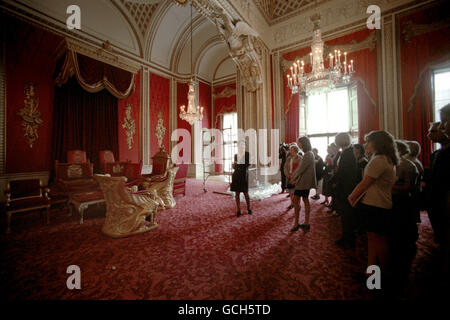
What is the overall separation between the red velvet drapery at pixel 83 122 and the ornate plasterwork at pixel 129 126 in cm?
42

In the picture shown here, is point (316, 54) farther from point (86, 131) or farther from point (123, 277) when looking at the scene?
point (86, 131)

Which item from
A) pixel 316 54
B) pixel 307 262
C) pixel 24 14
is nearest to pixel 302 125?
pixel 316 54

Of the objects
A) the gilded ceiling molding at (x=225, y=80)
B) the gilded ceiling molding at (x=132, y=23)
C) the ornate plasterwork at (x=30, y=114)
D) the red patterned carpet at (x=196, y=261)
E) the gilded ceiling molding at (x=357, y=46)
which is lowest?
the red patterned carpet at (x=196, y=261)

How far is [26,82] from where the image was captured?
4961 mm

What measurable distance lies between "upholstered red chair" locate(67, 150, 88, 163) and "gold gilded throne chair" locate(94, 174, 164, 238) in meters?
3.56

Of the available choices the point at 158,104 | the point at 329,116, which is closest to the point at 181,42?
the point at 158,104

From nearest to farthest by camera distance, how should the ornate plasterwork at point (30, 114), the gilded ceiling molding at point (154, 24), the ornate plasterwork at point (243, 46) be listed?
the ornate plasterwork at point (30, 114) → the ornate plasterwork at point (243, 46) → the gilded ceiling molding at point (154, 24)

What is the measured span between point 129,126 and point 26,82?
10.3 ft

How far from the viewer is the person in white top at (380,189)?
1.55m

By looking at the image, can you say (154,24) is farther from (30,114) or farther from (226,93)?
(30,114)

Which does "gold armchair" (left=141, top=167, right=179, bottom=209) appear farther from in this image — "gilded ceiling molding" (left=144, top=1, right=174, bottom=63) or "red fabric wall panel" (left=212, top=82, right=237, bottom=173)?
"red fabric wall panel" (left=212, top=82, right=237, bottom=173)

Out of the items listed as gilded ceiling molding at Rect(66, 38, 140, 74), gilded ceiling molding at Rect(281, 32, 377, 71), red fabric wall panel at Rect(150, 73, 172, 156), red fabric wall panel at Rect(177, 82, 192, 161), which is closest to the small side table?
gilded ceiling molding at Rect(66, 38, 140, 74)

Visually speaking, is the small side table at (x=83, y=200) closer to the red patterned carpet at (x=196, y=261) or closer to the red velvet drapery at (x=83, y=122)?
the red patterned carpet at (x=196, y=261)

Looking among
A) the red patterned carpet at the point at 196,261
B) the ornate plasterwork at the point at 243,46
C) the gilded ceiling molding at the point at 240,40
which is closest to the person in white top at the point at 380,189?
the red patterned carpet at the point at 196,261
